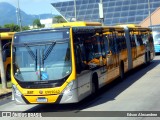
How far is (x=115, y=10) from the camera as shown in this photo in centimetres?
7944

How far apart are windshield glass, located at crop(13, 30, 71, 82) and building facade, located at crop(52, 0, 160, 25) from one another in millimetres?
60439

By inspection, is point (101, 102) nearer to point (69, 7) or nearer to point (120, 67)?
point (120, 67)

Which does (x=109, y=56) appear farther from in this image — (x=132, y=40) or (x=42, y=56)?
(x=132, y=40)

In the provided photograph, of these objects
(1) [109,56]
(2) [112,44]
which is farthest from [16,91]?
(2) [112,44]

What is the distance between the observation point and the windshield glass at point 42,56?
12758 mm

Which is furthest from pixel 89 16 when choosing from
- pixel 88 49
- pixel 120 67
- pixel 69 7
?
pixel 88 49

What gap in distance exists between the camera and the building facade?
75.5 meters

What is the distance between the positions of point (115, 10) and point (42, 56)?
6762 cm

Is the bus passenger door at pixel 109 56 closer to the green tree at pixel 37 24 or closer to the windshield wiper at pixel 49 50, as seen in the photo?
the windshield wiper at pixel 49 50

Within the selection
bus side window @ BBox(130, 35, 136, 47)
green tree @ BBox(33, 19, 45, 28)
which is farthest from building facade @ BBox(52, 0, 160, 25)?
bus side window @ BBox(130, 35, 136, 47)

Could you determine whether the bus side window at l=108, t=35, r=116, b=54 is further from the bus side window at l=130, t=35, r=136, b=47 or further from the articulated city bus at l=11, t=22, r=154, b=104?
the bus side window at l=130, t=35, r=136, b=47

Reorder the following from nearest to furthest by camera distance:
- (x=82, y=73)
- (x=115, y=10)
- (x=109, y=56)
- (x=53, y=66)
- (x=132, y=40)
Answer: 1. (x=53, y=66)
2. (x=82, y=73)
3. (x=109, y=56)
4. (x=132, y=40)
5. (x=115, y=10)

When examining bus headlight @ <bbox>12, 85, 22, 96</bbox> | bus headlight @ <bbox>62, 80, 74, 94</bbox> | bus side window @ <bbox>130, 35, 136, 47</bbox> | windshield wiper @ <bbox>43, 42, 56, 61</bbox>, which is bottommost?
bus headlight @ <bbox>12, 85, 22, 96</bbox>

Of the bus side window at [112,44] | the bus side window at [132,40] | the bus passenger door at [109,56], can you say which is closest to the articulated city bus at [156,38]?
the bus side window at [132,40]
